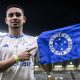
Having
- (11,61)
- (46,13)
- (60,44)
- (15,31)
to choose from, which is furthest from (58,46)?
(46,13)

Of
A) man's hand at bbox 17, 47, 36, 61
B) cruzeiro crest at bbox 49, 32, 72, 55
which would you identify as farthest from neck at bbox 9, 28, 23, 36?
cruzeiro crest at bbox 49, 32, 72, 55

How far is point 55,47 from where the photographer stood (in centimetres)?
273

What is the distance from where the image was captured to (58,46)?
108 inches

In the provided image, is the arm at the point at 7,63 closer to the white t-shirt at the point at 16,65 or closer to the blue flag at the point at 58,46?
the white t-shirt at the point at 16,65

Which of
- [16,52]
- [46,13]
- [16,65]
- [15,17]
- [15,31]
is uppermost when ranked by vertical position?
[46,13]

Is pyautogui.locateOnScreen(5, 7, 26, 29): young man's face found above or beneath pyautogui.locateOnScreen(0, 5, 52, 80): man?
above

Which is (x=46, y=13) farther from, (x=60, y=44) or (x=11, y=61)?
(x=11, y=61)

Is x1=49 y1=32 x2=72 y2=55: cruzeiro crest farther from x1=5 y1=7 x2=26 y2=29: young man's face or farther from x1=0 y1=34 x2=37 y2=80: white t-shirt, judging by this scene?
x1=5 y1=7 x2=26 y2=29: young man's face

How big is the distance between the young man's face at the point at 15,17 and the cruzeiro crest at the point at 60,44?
1.49 feet

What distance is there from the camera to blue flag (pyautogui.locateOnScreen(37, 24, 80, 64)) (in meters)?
2.73

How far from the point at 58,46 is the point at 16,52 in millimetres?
524

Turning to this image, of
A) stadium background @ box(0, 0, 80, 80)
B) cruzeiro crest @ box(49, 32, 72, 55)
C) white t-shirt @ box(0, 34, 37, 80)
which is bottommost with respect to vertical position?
white t-shirt @ box(0, 34, 37, 80)

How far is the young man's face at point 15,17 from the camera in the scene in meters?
2.43

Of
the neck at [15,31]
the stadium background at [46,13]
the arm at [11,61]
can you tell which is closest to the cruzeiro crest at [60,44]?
the neck at [15,31]
